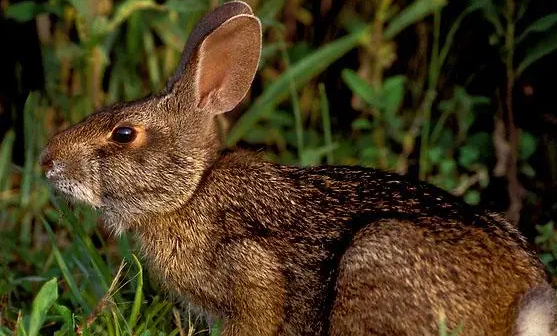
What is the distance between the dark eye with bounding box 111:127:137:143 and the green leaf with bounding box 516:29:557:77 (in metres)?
2.21

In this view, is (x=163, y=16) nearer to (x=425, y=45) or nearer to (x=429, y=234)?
(x=425, y=45)

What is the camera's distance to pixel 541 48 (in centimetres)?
658

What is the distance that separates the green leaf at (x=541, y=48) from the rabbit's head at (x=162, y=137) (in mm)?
1619

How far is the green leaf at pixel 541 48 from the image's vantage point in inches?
257

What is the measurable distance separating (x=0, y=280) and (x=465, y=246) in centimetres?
248

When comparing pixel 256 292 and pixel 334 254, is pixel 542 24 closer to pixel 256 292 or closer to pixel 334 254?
pixel 334 254

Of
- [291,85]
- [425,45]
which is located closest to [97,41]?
[291,85]

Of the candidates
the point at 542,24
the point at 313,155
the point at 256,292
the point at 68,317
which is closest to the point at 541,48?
the point at 542,24

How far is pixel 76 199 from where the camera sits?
5574mm

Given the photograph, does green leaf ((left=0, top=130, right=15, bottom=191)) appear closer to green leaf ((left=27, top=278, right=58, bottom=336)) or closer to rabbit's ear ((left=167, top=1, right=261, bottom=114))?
rabbit's ear ((left=167, top=1, right=261, bottom=114))

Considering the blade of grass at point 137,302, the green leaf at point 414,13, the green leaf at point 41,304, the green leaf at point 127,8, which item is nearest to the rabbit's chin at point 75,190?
the blade of grass at point 137,302

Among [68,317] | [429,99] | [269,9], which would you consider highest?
[269,9]

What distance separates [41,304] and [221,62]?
1.43 metres

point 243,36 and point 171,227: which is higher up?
point 243,36
